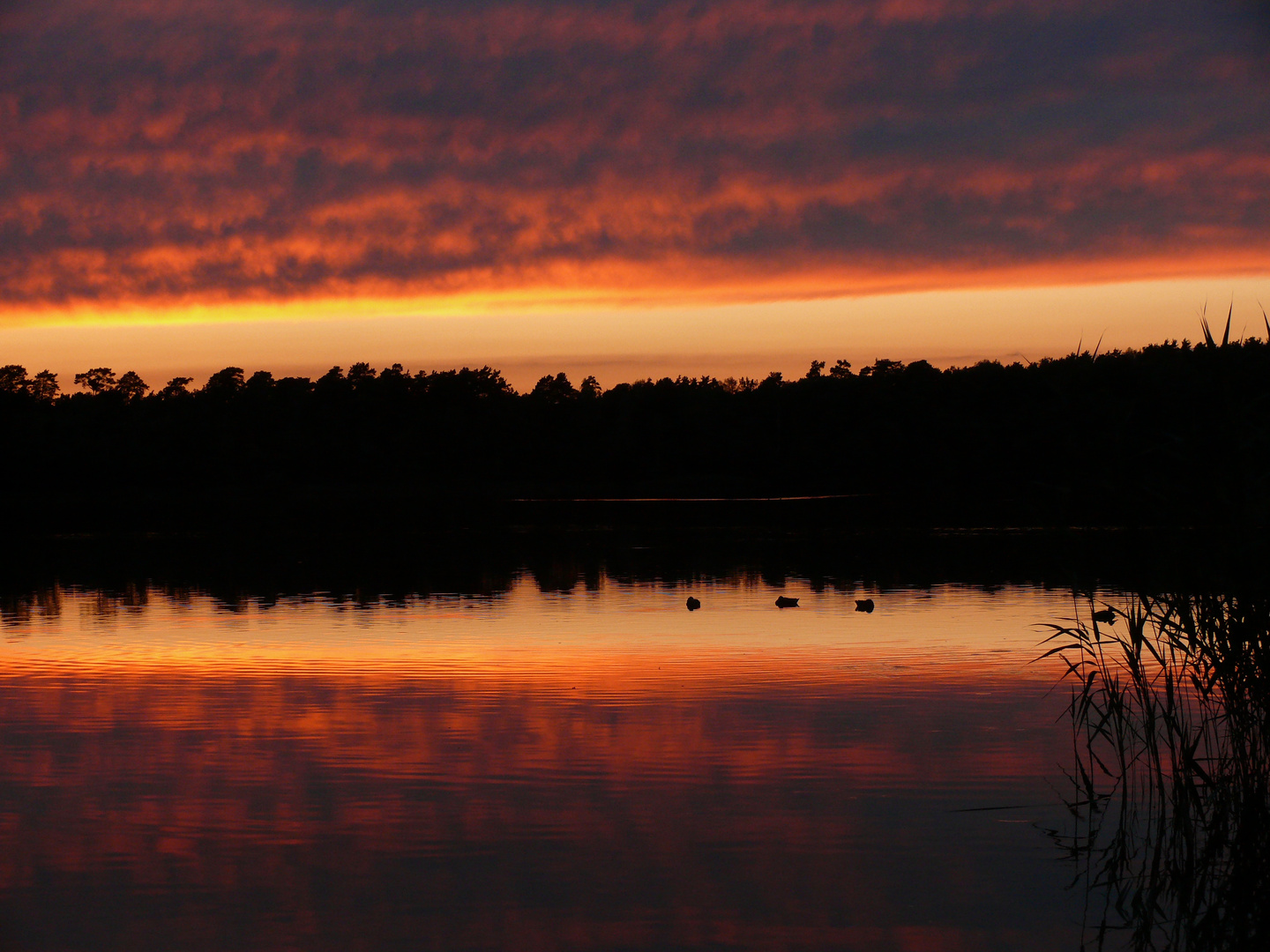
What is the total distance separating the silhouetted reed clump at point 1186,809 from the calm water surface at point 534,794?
0.31 m

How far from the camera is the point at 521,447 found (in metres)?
104

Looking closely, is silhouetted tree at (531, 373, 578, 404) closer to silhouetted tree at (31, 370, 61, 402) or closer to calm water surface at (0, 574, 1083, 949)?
silhouetted tree at (31, 370, 61, 402)

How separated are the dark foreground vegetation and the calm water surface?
1691 inches

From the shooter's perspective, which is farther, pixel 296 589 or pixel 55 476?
pixel 55 476

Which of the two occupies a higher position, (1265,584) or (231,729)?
(1265,584)

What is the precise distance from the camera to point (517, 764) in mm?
11320

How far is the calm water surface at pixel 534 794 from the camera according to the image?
26.0ft

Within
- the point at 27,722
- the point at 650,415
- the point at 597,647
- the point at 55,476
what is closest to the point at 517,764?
the point at 27,722

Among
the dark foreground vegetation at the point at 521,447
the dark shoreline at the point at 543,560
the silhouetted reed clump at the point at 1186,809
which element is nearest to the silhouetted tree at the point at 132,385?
the dark foreground vegetation at the point at 521,447

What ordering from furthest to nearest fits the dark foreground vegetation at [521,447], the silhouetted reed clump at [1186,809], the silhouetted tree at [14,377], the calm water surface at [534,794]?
the silhouetted tree at [14,377] → the dark foreground vegetation at [521,447] → the silhouetted reed clump at [1186,809] → the calm water surface at [534,794]

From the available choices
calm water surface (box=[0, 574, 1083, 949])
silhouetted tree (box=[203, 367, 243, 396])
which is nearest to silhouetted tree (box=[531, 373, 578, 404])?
silhouetted tree (box=[203, 367, 243, 396])

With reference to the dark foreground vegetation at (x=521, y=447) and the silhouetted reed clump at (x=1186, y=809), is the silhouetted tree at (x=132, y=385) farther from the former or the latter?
the silhouetted reed clump at (x=1186, y=809)

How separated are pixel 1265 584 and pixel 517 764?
6005 millimetres

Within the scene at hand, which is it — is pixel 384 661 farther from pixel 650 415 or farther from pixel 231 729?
pixel 650 415
